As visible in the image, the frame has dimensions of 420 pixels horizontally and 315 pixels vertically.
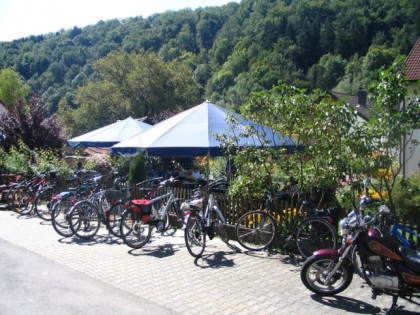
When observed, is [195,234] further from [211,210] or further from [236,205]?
[236,205]

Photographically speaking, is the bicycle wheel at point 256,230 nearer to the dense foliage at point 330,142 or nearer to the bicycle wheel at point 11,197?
the dense foliage at point 330,142

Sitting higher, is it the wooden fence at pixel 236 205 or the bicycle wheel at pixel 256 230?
the wooden fence at pixel 236 205

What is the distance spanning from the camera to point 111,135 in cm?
1549

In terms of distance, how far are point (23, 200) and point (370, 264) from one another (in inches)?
366


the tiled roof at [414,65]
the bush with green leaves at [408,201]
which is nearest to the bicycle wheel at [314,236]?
the bush with green leaves at [408,201]

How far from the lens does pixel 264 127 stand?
309 inches

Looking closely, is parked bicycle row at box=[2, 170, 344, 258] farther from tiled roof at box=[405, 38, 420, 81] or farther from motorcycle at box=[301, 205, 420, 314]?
tiled roof at box=[405, 38, 420, 81]

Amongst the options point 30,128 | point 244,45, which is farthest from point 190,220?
point 244,45

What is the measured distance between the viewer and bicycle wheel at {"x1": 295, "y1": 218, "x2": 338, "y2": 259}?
655 cm

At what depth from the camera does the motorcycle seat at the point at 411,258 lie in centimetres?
456

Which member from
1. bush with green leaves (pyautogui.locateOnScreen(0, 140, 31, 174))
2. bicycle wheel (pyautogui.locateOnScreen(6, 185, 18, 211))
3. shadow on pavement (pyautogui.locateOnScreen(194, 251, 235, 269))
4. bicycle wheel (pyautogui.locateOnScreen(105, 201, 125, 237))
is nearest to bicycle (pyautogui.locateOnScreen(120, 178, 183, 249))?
bicycle wheel (pyautogui.locateOnScreen(105, 201, 125, 237))

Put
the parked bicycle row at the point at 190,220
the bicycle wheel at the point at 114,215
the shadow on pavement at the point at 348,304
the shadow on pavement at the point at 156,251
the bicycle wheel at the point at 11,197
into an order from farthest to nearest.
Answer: the bicycle wheel at the point at 11,197 < the bicycle wheel at the point at 114,215 < the shadow on pavement at the point at 156,251 < the parked bicycle row at the point at 190,220 < the shadow on pavement at the point at 348,304

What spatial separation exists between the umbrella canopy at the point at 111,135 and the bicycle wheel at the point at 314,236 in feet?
31.6

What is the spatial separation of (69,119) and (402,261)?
5695 centimetres
